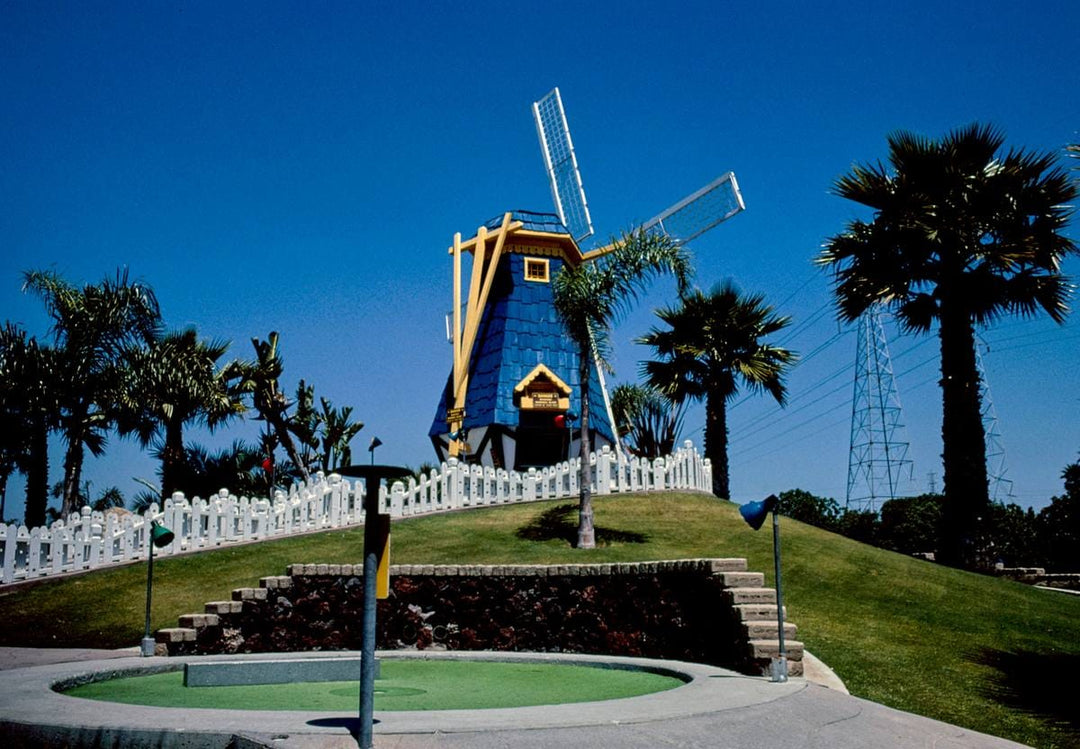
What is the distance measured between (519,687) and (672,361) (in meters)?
18.0

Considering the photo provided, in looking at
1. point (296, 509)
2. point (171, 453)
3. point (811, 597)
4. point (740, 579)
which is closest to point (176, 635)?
point (740, 579)

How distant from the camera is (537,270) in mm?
34312

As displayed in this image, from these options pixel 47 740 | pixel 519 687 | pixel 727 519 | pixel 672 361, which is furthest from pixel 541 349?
pixel 47 740

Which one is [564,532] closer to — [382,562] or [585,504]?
[585,504]

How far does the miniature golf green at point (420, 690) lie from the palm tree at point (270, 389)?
23573 mm

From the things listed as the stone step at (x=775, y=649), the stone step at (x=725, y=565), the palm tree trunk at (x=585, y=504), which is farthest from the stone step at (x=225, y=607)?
the stone step at (x=775, y=649)

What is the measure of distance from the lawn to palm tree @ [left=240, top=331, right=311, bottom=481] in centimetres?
1384

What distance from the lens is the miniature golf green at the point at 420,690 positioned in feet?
21.4

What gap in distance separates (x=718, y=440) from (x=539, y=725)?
777 inches

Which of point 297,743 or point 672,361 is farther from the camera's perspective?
point 672,361

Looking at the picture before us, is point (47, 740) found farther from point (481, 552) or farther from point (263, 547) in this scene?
point (263, 547)

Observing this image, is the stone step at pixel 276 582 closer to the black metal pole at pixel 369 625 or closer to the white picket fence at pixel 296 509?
the white picket fence at pixel 296 509

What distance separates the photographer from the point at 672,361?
2495 centimetres

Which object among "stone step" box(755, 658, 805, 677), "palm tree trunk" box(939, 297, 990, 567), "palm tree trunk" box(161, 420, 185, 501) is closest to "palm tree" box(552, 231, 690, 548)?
"palm tree trunk" box(939, 297, 990, 567)
